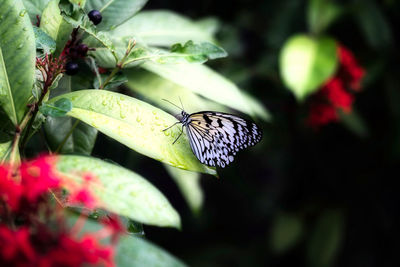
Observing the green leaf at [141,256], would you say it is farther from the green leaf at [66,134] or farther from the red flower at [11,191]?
the green leaf at [66,134]

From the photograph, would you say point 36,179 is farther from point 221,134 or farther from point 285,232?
point 285,232

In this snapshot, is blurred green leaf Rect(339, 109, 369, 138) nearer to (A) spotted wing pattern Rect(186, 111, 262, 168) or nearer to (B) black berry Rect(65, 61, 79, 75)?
(A) spotted wing pattern Rect(186, 111, 262, 168)

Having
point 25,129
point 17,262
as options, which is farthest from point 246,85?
point 17,262

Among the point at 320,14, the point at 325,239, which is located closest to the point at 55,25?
the point at 320,14

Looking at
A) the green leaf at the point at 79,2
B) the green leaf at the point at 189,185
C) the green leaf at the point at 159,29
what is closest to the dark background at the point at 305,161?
the green leaf at the point at 189,185

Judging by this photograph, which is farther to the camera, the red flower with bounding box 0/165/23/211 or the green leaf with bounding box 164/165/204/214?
the green leaf with bounding box 164/165/204/214

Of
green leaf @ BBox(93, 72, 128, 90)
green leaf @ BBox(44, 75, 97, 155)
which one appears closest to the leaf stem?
green leaf @ BBox(93, 72, 128, 90)
